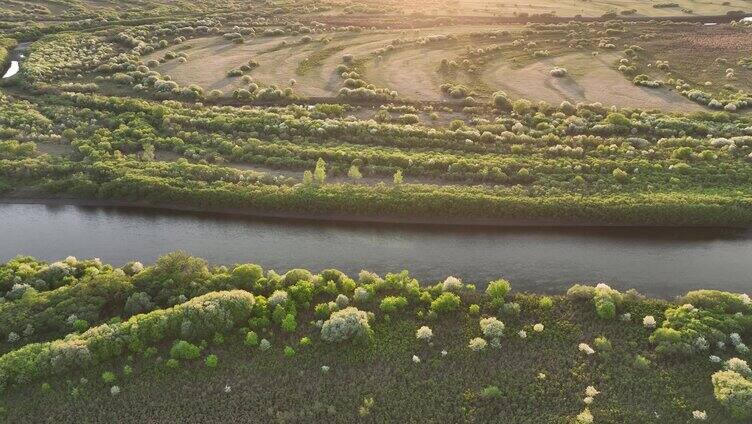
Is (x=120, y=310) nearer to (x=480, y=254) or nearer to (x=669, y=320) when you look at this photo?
(x=480, y=254)

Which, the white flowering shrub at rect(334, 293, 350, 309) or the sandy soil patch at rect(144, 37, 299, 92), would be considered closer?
the white flowering shrub at rect(334, 293, 350, 309)

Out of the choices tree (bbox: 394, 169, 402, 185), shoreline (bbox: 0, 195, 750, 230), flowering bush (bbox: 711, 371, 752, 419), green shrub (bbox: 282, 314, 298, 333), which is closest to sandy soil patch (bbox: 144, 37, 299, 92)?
shoreline (bbox: 0, 195, 750, 230)

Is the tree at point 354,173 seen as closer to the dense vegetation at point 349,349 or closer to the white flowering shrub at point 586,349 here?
the dense vegetation at point 349,349

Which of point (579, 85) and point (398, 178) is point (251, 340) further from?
point (579, 85)

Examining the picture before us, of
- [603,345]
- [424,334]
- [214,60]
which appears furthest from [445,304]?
[214,60]

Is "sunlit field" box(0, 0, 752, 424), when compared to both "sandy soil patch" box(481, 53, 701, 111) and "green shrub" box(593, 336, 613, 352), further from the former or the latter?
"sandy soil patch" box(481, 53, 701, 111)

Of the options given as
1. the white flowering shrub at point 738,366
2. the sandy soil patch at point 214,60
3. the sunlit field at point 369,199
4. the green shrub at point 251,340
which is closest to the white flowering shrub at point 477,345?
the sunlit field at point 369,199
